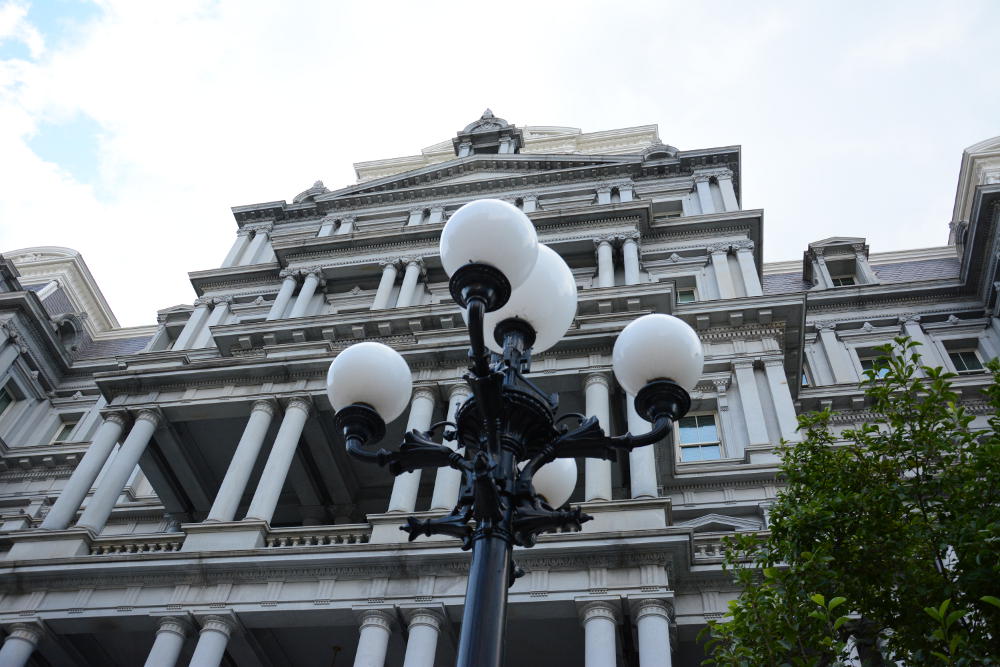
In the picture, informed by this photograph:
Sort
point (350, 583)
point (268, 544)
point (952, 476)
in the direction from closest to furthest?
1. point (952, 476)
2. point (350, 583)
3. point (268, 544)

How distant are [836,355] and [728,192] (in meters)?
7.21

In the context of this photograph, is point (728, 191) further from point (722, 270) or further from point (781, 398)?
point (781, 398)

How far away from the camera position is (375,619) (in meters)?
15.8

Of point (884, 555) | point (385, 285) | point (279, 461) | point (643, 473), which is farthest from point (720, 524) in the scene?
point (385, 285)

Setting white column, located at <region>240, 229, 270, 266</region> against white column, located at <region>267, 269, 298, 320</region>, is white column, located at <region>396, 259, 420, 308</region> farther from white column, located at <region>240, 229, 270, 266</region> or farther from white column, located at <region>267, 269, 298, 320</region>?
white column, located at <region>240, 229, 270, 266</region>

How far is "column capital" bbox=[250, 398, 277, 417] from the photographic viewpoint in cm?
2133

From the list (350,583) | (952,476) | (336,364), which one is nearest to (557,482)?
(336,364)

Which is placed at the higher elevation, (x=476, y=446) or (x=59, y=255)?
(x=59, y=255)

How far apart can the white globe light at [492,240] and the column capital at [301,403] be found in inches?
577

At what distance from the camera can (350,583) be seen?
16.6 meters

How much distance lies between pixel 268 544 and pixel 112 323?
37.5 meters

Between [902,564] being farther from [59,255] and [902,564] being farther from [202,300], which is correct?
[59,255]

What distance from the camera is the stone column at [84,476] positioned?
19438 mm

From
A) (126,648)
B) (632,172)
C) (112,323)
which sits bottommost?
(126,648)
